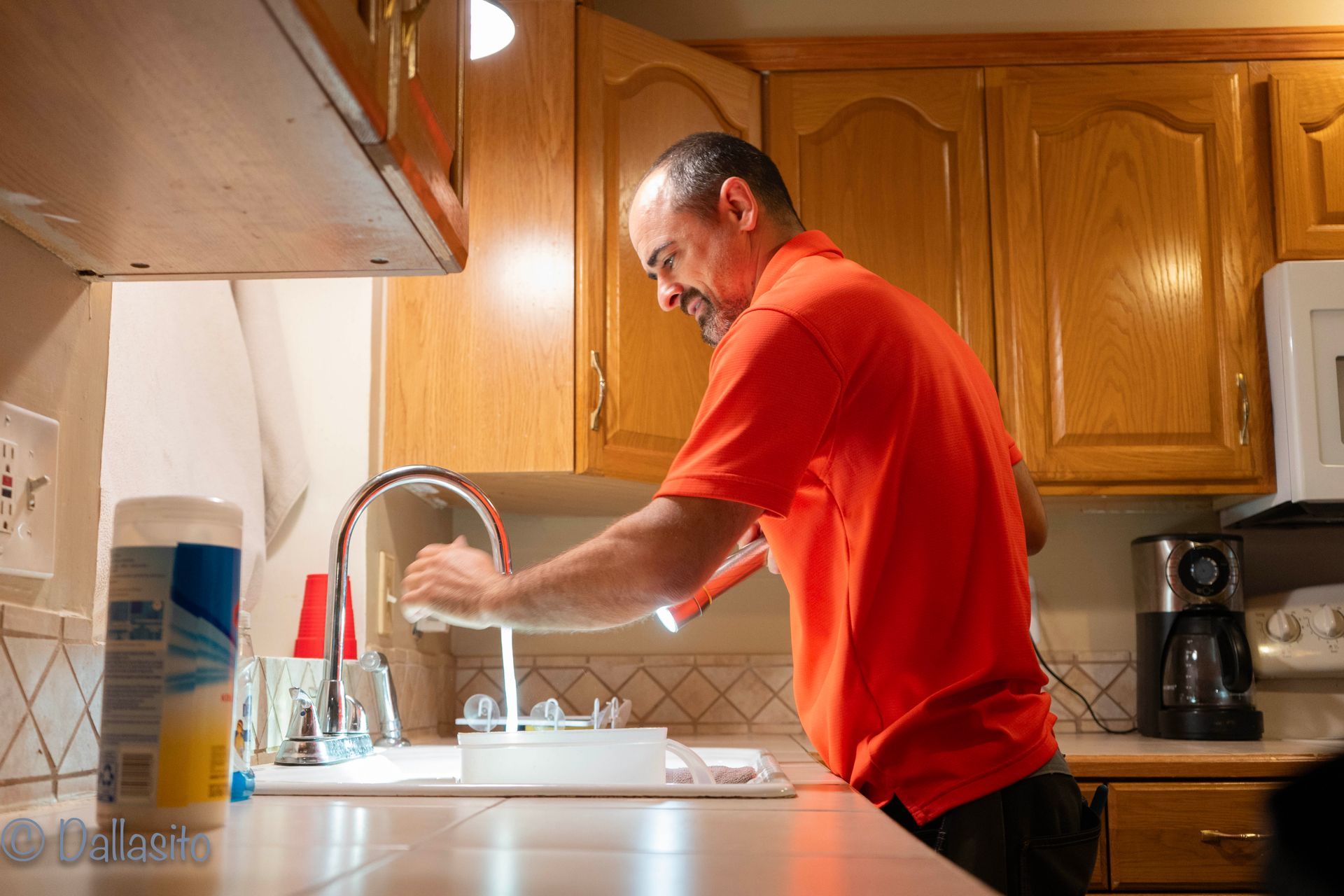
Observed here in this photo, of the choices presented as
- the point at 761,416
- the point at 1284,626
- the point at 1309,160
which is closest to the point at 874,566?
the point at 761,416

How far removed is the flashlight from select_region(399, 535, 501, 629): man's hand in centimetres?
22

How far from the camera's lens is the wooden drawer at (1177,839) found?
6.04ft

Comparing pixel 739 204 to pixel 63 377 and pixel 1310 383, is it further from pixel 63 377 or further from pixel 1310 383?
pixel 1310 383

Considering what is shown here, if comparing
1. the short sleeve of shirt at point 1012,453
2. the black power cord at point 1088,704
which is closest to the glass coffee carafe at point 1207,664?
the black power cord at point 1088,704

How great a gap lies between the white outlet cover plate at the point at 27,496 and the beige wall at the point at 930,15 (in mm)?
2060

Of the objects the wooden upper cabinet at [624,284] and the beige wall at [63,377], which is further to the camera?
the wooden upper cabinet at [624,284]

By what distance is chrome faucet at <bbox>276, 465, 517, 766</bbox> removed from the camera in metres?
1.12

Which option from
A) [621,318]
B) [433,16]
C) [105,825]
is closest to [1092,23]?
[621,318]

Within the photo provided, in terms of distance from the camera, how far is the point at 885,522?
116 cm

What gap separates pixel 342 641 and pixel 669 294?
0.71m

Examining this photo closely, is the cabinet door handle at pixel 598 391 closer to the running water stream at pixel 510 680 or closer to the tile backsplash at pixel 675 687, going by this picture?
the tile backsplash at pixel 675 687

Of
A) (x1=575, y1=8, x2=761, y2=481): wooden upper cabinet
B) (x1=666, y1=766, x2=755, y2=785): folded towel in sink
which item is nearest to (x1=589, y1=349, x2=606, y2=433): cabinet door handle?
(x1=575, y1=8, x2=761, y2=481): wooden upper cabinet

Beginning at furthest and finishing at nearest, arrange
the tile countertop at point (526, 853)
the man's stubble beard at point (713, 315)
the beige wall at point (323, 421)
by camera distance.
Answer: the beige wall at point (323, 421), the man's stubble beard at point (713, 315), the tile countertop at point (526, 853)

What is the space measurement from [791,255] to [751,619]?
1.28 meters
